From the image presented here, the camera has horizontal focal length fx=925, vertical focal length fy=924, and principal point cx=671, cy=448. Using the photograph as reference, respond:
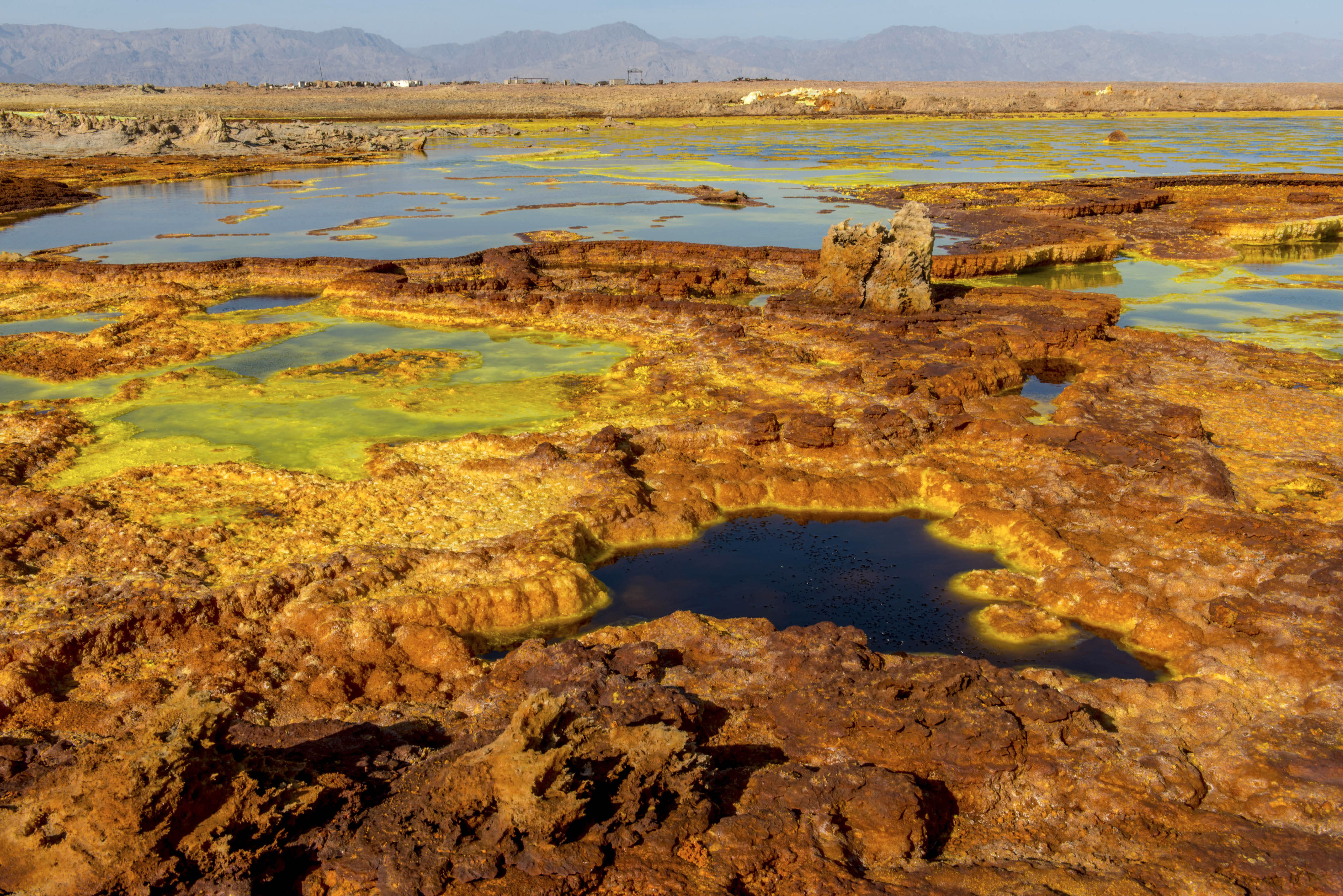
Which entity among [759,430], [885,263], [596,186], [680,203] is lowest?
[759,430]

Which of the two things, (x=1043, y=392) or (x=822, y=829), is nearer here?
(x=822, y=829)

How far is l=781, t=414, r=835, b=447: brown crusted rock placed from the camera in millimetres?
9250

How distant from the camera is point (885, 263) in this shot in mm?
14352

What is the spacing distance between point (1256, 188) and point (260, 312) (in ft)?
96.9

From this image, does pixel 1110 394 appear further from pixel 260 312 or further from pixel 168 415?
pixel 260 312

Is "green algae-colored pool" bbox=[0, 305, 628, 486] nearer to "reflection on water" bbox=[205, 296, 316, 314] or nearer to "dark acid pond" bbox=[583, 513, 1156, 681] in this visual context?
"reflection on water" bbox=[205, 296, 316, 314]


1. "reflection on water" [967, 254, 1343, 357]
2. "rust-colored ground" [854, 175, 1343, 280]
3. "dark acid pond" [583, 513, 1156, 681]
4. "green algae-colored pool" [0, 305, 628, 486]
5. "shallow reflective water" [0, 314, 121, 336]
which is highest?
"rust-colored ground" [854, 175, 1343, 280]

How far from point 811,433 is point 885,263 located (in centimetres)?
607

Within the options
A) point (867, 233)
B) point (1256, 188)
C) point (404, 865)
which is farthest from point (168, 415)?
point (1256, 188)

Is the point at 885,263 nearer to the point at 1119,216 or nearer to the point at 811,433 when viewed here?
the point at 811,433

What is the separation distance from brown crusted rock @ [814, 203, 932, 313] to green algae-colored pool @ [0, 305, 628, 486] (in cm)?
384

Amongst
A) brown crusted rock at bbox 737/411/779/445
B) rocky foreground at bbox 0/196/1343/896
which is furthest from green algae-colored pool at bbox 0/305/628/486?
brown crusted rock at bbox 737/411/779/445

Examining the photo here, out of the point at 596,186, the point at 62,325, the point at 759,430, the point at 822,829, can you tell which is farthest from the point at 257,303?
the point at 596,186

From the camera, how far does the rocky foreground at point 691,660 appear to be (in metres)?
3.95
